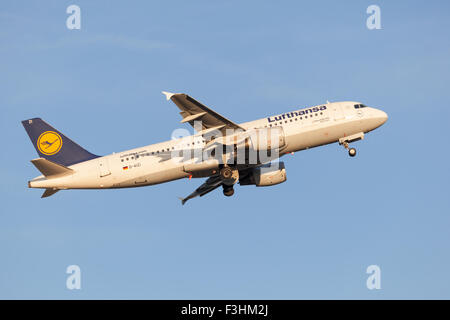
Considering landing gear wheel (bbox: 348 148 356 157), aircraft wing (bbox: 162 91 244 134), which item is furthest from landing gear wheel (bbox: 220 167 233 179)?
landing gear wheel (bbox: 348 148 356 157)

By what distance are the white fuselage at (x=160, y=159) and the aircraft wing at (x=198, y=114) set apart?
183cm

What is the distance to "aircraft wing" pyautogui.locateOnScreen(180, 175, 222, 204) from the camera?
6069cm

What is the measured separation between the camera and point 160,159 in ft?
180

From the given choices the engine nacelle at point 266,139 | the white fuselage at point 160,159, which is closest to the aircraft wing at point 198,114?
the white fuselage at point 160,159

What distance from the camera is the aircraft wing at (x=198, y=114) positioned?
49322mm

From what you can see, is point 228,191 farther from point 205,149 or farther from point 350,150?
point 350,150

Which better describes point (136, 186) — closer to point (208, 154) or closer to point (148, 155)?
point (148, 155)

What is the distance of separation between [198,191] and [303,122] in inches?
522

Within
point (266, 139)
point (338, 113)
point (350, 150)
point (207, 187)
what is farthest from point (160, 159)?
point (350, 150)

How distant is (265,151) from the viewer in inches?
2141

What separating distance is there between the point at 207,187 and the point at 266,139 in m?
11.2

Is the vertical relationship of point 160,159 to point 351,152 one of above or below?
below

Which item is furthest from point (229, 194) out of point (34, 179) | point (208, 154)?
point (34, 179)

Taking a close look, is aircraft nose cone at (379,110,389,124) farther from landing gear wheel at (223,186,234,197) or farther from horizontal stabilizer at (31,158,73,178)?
horizontal stabilizer at (31,158,73,178)
